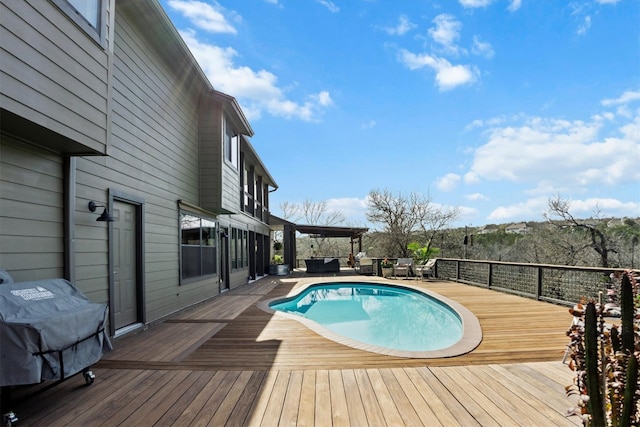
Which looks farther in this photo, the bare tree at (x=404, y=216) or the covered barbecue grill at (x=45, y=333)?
the bare tree at (x=404, y=216)

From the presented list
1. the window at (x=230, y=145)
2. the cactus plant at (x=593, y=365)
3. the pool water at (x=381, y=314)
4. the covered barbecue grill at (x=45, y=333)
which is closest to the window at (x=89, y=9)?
the covered barbecue grill at (x=45, y=333)

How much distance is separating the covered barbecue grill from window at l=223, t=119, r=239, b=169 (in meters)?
5.20

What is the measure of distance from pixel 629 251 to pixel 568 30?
9.56 metres

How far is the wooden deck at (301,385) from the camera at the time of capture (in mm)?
2373

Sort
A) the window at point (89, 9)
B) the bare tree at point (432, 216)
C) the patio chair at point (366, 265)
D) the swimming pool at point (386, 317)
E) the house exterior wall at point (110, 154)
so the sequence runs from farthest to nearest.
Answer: the bare tree at point (432, 216) → the patio chair at point (366, 265) → the swimming pool at point (386, 317) → the window at point (89, 9) → the house exterior wall at point (110, 154)

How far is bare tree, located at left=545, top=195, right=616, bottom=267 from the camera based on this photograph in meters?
12.3

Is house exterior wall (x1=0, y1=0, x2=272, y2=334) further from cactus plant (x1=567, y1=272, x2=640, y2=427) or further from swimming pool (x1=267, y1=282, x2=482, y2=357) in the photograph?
cactus plant (x1=567, y1=272, x2=640, y2=427)

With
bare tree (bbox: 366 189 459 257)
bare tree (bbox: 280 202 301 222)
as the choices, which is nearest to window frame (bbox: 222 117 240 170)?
bare tree (bbox: 366 189 459 257)

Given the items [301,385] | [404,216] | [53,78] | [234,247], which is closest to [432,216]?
[404,216]

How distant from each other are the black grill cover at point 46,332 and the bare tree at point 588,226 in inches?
596

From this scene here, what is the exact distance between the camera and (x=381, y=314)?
793 centimetres

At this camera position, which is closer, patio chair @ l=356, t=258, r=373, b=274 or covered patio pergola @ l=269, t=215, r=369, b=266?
patio chair @ l=356, t=258, r=373, b=274

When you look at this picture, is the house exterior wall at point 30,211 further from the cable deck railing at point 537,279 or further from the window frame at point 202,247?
the cable deck railing at point 537,279

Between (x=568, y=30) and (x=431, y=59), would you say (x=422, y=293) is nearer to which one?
(x=431, y=59)
